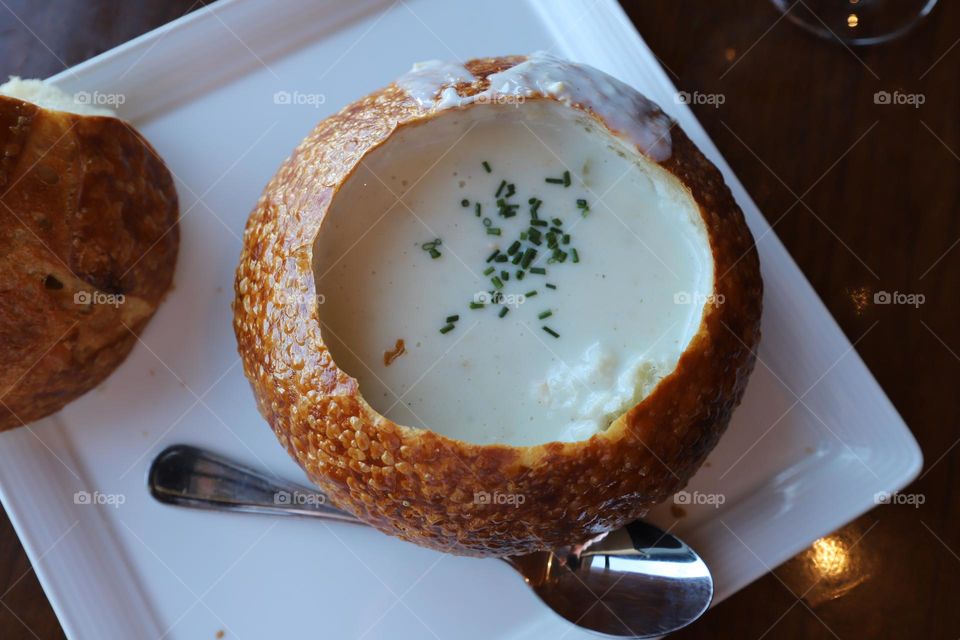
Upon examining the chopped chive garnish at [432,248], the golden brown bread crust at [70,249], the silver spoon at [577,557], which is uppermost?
the golden brown bread crust at [70,249]

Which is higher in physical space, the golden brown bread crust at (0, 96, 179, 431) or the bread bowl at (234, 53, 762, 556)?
the golden brown bread crust at (0, 96, 179, 431)

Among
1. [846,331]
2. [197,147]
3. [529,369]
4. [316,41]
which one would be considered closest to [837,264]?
[846,331]

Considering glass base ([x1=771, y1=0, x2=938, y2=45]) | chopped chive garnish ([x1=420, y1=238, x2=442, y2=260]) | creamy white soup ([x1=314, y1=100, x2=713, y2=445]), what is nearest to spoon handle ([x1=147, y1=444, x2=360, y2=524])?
creamy white soup ([x1=314, y1=100, x2=713, y2=445])

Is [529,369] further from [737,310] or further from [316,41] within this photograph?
[316,41]

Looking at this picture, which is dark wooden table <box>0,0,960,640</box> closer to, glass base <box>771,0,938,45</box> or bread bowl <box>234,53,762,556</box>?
glass base <box>771,0,938,45</box>

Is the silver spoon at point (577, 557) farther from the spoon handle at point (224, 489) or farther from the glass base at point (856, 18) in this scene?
the glass base at point (856, 18)

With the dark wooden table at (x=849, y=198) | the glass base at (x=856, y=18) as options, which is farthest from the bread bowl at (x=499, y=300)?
the glass base at (x=856, y=18)
